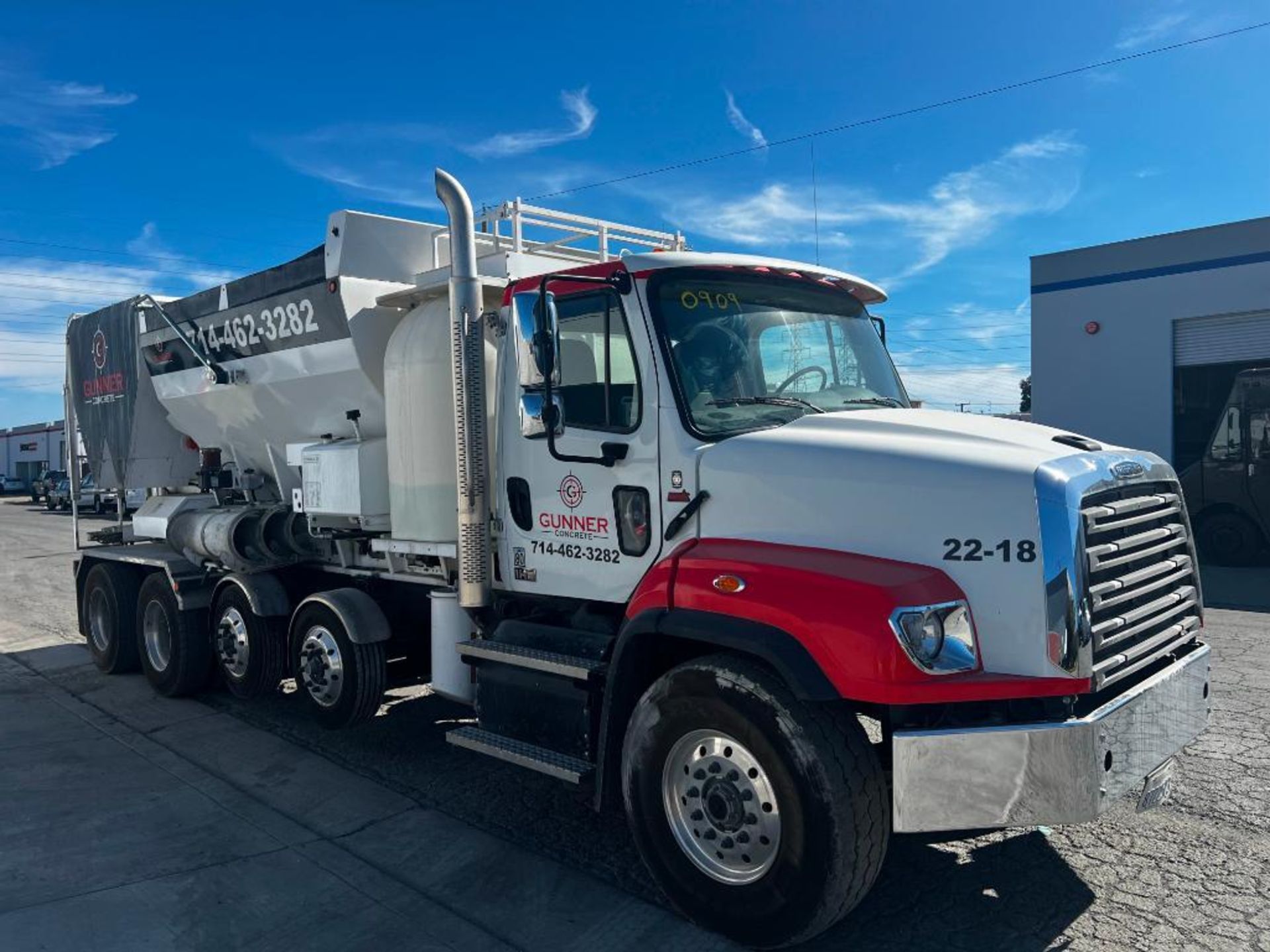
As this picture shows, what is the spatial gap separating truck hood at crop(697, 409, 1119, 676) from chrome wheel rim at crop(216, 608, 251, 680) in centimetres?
459

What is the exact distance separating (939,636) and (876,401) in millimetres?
1668

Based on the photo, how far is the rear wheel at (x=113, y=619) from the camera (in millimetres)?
8672

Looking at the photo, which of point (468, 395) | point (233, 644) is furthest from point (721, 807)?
point (233, 644)

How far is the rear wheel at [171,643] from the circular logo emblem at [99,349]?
2.34m

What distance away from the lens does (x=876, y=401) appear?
4.75m

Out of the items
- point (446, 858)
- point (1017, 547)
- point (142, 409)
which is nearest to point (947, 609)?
point (1017, 547)

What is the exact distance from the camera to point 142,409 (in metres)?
8.70

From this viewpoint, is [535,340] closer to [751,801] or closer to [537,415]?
[537,415]

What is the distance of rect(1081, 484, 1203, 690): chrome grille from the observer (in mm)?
3512

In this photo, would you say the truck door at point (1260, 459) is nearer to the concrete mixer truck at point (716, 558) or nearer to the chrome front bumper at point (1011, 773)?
the concrete mixer truck at point (716, 558)

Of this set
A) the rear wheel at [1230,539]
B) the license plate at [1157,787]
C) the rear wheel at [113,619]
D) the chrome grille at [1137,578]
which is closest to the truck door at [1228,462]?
the rear wheel at [1230,539]

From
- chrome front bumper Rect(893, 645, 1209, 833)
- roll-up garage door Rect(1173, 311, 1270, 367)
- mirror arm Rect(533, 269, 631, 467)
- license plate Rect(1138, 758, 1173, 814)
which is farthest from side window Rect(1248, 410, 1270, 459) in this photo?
mirror arm Rect(533, 269, 631, 467)

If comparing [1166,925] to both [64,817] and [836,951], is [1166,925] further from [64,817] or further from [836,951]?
[64,817]

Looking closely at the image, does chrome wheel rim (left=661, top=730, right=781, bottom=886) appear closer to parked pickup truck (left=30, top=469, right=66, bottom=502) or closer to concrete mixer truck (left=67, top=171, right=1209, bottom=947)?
concrete mixer truck (left=67, top=171, right=1209, bottom=947)
